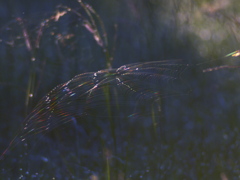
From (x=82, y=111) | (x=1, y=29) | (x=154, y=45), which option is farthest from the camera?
(x=154, y=45)

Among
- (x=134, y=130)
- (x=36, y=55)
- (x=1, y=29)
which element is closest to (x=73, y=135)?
(x=134, y=130)

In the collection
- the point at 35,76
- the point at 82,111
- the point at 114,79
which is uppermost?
the point at 35,76

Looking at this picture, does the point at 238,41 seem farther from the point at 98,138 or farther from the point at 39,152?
the point at 39,152

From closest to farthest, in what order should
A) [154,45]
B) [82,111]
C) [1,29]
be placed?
[82,111], [1,29], [154,45]

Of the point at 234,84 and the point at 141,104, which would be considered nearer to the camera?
the point at 141,104

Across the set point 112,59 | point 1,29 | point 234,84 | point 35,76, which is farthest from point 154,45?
point 1,29

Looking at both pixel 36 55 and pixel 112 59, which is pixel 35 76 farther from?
pixel 112 59

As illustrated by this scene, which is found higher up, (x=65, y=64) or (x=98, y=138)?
(x=65, y=64)
